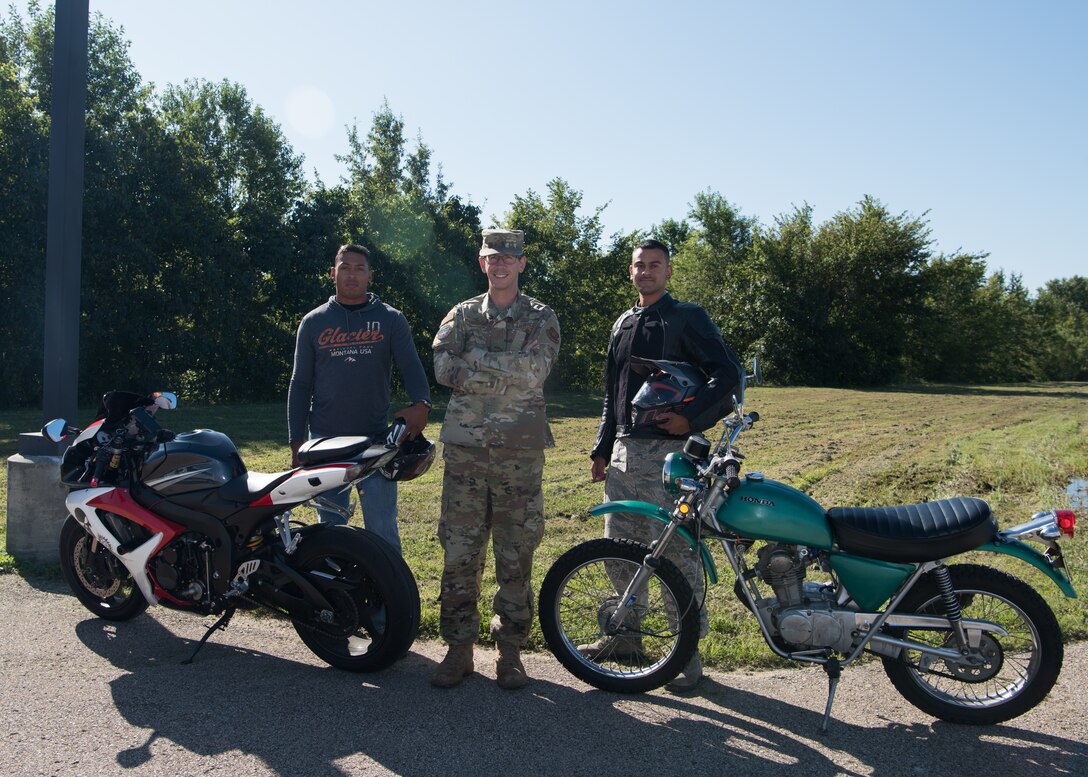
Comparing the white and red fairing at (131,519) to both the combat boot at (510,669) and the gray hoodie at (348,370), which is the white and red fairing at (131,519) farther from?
the combat boot at (510,669)

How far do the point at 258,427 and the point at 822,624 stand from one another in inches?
529

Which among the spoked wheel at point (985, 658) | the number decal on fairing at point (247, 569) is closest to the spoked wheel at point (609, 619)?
the spoked wheel at point (985, 658)

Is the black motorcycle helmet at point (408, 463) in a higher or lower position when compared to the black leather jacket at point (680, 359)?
lower

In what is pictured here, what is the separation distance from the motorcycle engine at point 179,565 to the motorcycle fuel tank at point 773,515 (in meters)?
2.59

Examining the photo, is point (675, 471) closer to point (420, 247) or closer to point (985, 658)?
point (985, 658)

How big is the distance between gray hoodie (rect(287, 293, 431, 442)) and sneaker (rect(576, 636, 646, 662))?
1.58 metres

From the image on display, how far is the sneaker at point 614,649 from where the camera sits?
4.12 m

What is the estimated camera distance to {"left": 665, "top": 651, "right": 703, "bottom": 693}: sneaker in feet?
13.1

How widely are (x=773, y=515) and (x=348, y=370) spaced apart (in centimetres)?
238

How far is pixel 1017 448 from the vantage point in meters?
12.6

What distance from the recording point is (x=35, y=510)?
5.77 m

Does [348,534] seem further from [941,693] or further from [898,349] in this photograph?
[898,349]

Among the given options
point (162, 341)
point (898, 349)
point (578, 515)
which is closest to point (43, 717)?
point (578, 515)

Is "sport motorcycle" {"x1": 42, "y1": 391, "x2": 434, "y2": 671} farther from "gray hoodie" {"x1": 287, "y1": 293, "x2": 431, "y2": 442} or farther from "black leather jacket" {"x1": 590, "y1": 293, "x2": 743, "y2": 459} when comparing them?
"black leather jacket" {"x1": 590, "y1": 293, "x2": 743, "y2": 459}
